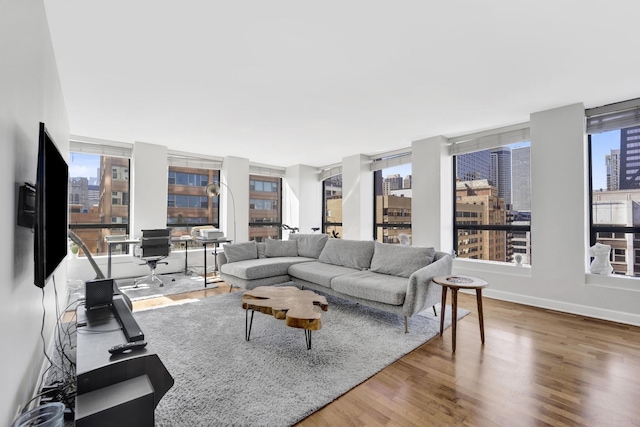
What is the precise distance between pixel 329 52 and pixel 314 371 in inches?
99.3

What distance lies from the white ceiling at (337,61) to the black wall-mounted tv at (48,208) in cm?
109

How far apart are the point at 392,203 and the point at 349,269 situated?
246cm

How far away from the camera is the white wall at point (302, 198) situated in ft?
23.8

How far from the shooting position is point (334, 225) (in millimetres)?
7164

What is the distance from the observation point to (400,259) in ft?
11.2

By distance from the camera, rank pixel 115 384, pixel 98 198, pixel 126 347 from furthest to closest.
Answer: pixel 98 198 < pixel 126 347 < pixel 115 384

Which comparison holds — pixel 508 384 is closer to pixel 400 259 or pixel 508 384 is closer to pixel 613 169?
pixel 400 259

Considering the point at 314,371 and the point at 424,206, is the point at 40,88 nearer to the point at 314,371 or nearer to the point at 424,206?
the point at 314,371

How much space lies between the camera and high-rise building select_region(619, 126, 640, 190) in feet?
10.9

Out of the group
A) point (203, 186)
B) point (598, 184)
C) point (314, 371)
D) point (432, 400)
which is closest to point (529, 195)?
point (598, 184)

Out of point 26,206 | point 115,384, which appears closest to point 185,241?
point 26,206

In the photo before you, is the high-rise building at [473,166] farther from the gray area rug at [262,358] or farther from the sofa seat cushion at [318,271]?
the sofa seat cushion at [318,271]

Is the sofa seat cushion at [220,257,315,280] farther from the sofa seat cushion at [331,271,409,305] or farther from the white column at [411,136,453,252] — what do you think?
the white column at [411,136,453,252]

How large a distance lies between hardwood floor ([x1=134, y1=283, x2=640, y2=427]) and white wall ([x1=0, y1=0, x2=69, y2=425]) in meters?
1.46
